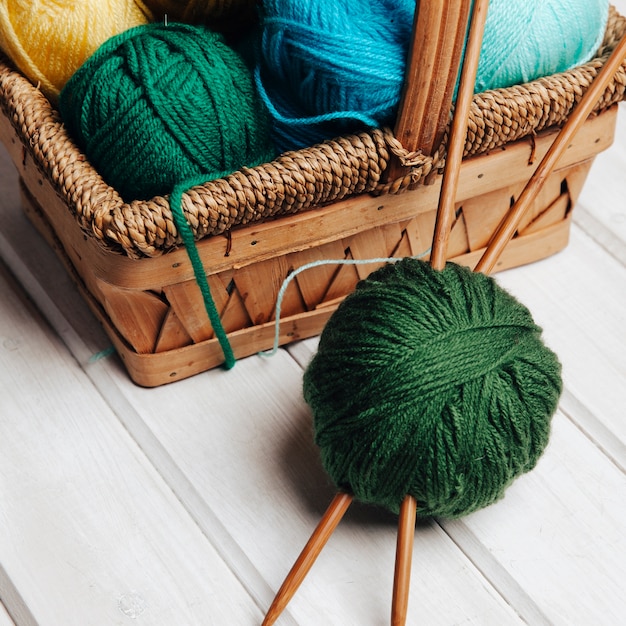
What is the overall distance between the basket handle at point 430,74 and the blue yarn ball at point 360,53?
22mm

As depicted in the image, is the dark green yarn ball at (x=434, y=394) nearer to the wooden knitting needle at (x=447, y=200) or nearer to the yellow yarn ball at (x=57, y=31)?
the wooden knitting needle at (x=447, y=200)

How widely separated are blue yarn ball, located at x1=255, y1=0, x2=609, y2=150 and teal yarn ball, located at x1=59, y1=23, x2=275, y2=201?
33mm

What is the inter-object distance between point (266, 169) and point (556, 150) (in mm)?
276

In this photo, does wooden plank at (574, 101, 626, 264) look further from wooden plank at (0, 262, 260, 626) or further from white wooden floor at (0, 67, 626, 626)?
wooden plank at (0, 262, 260, 626)

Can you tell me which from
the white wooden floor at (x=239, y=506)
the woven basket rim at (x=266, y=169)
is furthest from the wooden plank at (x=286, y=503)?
the woven basket rim at (x=266, y=169)

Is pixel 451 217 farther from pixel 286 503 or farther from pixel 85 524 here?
pixel 85 524

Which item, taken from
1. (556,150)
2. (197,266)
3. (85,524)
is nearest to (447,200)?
(556,150)

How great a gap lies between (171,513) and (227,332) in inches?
7.5

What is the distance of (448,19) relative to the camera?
70 cm

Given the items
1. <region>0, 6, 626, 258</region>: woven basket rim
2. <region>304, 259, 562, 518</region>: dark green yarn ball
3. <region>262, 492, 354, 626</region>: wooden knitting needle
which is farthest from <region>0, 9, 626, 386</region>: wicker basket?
<region>262, 492, 354, 626</region>: wooden knitting needle

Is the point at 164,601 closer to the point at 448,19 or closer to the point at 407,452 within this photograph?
the point at 407,452

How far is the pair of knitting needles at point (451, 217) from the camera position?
69cm

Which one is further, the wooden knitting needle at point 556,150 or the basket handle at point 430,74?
the wooden knitting needle at point 556,150

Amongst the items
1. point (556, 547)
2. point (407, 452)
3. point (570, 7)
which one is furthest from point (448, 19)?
point (556, 547)
